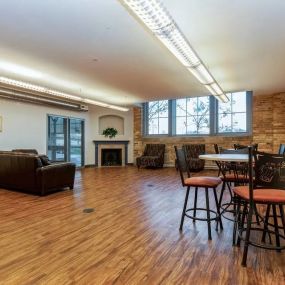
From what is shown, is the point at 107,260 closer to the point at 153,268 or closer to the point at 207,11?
the point at 153,268

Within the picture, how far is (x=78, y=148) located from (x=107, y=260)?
7.73 metres

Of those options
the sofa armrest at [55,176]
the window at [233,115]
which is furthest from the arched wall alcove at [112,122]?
the sofa armrest at [55,176]

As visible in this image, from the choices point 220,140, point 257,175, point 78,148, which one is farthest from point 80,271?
point 78,148

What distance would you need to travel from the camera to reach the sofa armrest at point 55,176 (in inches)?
177

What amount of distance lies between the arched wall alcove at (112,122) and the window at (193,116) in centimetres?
256

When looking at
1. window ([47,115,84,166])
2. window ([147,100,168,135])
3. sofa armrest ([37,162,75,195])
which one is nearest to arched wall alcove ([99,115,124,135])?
window ([47,115,84,166])

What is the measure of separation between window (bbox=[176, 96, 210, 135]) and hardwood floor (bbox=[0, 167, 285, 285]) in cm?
534

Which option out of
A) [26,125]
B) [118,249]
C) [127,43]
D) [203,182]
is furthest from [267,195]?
[26,125]

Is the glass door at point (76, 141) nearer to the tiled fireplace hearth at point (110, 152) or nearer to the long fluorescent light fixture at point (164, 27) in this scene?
the tiled fireplace hearth at point (110, 152)

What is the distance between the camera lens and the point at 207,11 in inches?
107

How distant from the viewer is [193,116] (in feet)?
29.2

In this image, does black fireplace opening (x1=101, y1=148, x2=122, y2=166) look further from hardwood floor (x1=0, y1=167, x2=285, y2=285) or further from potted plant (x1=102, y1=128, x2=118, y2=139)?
hardwood floor (x1=0, y1=167, x2=285, y2=285)

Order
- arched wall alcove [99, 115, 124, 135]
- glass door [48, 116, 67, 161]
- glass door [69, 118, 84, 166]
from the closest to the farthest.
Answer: glass door [48, 116, 67, 161], glass door [69, 118, 84, 166], arched wall alcove [99, 115, 124, 135]

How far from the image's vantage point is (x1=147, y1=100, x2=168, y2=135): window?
30.7ft
